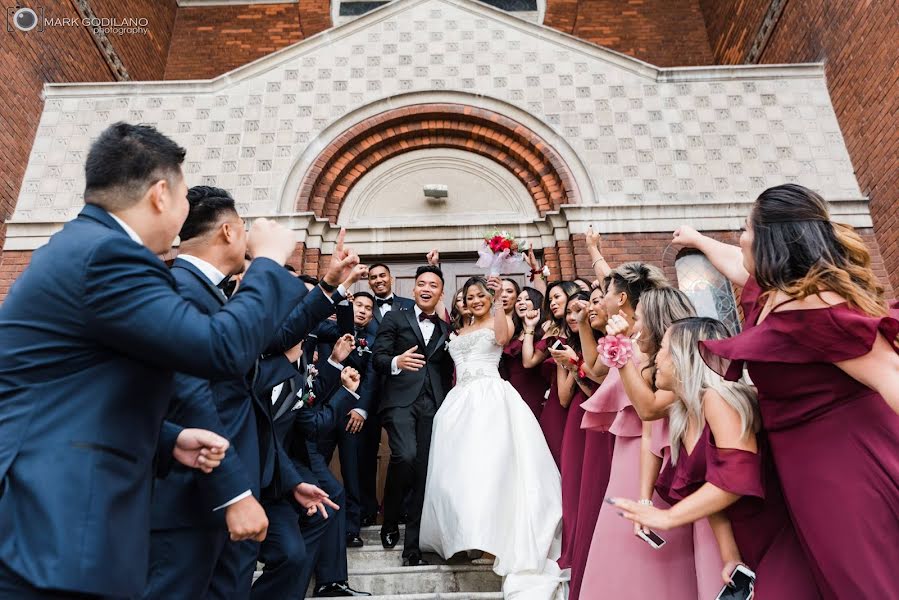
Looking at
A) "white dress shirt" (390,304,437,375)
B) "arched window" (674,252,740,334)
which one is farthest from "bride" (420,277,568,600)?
"arched window" (674,252,740,334)

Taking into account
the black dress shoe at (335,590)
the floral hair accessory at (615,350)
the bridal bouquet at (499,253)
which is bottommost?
the black dress shoe at (335,590)

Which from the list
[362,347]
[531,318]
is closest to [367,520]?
[362,347]

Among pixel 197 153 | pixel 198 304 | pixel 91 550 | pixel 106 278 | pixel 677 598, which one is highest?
pixel 197 153

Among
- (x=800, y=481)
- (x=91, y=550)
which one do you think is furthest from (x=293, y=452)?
(x=800, y=481)

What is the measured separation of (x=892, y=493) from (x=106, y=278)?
2256mm

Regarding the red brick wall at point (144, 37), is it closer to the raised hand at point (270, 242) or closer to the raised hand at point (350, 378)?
the raised hand at point (350, 378)

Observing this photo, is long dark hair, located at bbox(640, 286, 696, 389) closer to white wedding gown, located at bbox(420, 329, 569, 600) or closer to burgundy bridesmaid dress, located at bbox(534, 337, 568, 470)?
white wedding gown, located at bbox(420, 329, 569, 600)

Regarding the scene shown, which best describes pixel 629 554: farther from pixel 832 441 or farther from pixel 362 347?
pixel 362 347

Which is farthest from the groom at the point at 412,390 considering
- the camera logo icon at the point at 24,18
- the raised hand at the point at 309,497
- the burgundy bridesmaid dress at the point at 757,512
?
the camera logo icon at the point at 24,18

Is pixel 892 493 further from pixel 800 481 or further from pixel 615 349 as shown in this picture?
pixel 615 349

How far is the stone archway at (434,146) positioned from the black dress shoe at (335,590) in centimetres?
511

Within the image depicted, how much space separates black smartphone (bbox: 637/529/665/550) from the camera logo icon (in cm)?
891

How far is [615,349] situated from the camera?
269cm

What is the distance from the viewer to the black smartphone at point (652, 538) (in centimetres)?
254
